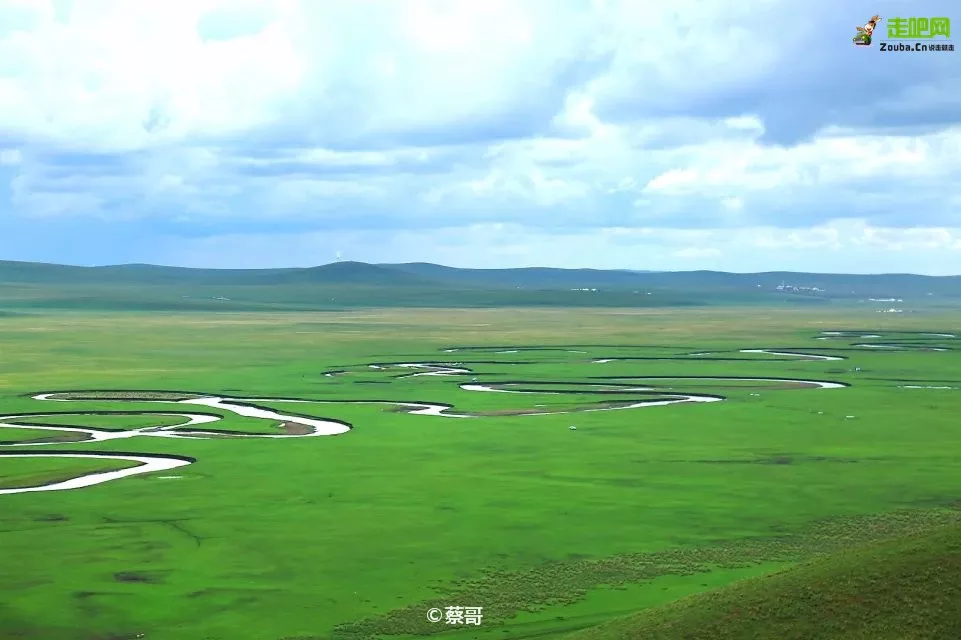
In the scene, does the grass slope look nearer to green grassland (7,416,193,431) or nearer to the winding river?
the winding river

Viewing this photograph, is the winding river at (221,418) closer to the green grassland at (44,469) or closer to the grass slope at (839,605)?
the green grassland at (44,469)

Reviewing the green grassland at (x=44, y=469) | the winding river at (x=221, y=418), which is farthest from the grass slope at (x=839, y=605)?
the green grassland at (x=44, y=469)

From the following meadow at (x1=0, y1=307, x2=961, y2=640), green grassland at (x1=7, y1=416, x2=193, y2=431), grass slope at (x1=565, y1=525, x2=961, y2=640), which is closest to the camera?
grass slope at (x1=565, y1=525, x2=961, y2=640)

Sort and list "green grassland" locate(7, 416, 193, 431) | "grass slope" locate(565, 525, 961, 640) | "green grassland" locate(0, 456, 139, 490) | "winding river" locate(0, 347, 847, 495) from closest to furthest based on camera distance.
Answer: "grass slope" locate(565, 525, 961, 640) → "green grassland" locate(0, 456, 139, 490) → "winding river" locate(0, 347, 847, 495) → "green grassland" locate(7, 416, 193, 431)

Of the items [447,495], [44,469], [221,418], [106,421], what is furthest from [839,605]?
[106,421]

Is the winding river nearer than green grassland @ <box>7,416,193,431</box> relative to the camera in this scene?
Yes

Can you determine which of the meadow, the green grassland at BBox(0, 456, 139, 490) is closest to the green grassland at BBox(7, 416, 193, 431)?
the meadow

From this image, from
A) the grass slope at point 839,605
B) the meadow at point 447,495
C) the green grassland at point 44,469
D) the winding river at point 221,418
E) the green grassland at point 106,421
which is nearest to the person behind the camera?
the grass slope at point 839,605

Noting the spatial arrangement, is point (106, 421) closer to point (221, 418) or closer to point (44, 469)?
point (221, 418)
